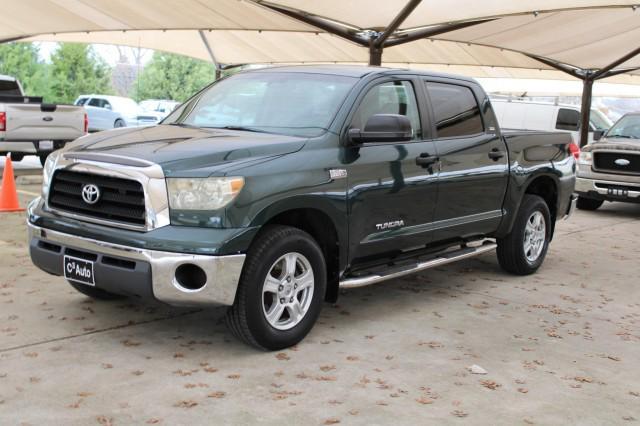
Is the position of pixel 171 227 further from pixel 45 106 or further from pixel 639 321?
pixel 45 106

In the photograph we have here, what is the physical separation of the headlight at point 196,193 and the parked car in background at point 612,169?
9857 mm

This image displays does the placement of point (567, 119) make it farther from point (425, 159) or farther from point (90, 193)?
point (90, 193)

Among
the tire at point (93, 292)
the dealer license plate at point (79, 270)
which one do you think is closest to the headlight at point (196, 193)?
the dealer license plate at point (79, 270)

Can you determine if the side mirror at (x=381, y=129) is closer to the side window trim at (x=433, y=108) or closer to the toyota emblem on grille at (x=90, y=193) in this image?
the side window trim at (x=433, y=108)

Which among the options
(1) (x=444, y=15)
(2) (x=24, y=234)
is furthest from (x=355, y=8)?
(2) (x=24, y=234)

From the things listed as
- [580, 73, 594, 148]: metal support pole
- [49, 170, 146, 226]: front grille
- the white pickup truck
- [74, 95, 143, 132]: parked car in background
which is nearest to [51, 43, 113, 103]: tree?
[74, 95, 143, 132]: parked car in background

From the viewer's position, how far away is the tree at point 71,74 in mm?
55875

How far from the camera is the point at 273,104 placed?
18.9 feet

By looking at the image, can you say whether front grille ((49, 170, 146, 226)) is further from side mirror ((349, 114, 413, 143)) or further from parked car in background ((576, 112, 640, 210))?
parked car in background ((576, 112, 640, 210))

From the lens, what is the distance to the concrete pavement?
407cm

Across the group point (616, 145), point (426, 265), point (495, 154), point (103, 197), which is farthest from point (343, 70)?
point (616, 145)

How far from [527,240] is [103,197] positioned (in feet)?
14.9

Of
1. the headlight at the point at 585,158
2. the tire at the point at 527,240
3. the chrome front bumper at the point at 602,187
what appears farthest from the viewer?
the headlight at the point at 585,158

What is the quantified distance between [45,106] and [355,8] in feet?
21.5
